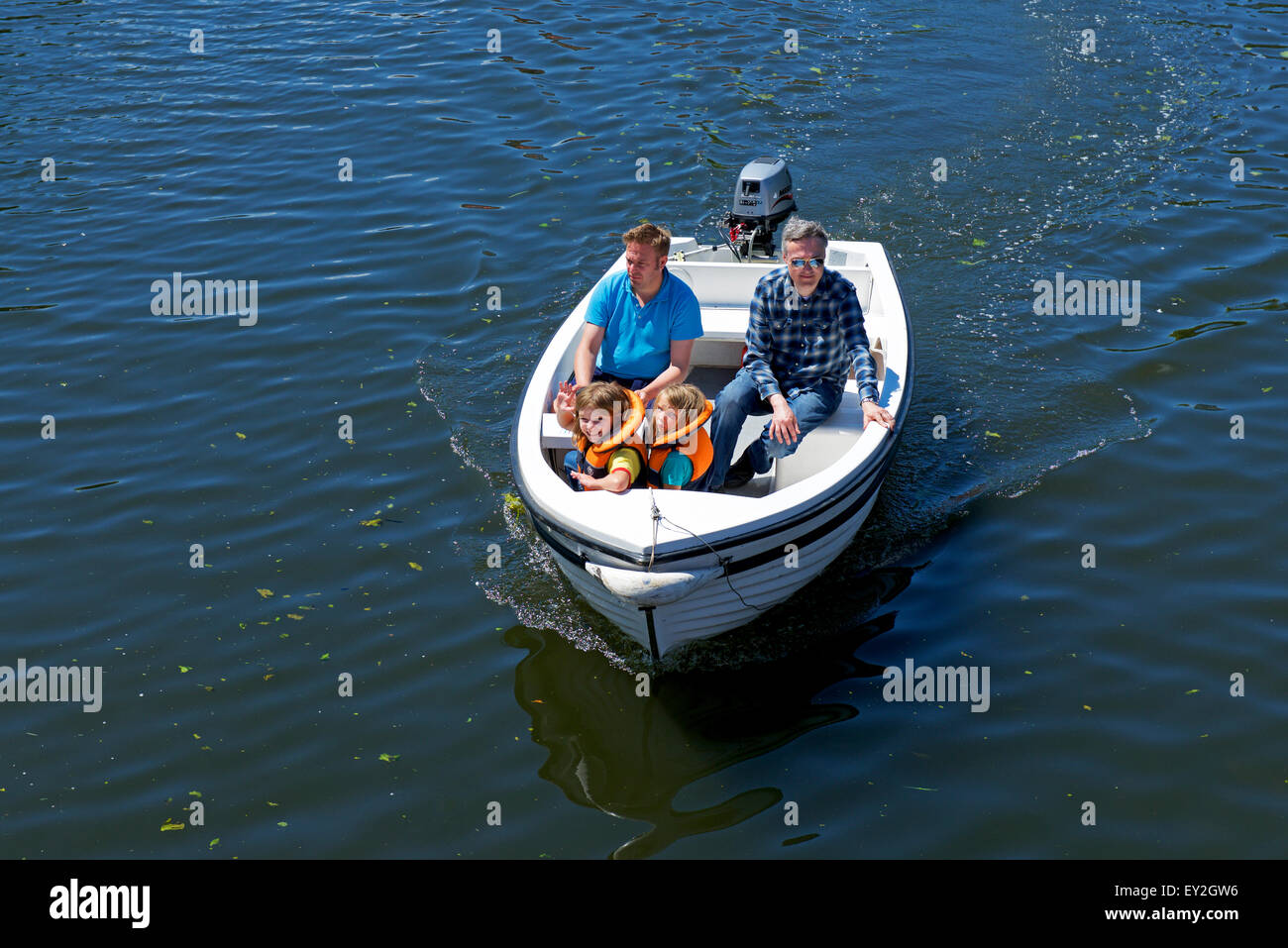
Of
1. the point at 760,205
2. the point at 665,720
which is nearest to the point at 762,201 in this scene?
the point at 760,205

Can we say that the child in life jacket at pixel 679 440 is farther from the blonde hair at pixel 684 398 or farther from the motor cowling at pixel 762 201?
the motor cowling at pixel 762 201

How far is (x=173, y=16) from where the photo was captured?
46.9 ft

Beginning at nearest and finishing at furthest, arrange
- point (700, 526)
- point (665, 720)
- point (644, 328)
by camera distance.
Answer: point (700, 526) < point (665, 720) < point (644, 328)

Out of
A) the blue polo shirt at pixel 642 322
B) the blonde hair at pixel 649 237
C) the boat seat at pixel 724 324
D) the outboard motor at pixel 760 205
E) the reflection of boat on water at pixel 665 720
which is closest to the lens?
the reflection of boat on water at pixel 665 720

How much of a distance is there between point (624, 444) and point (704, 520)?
2.18 feet

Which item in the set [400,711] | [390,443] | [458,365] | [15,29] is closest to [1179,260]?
[458,365]

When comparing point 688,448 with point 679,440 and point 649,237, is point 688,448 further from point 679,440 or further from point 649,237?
point 649,237

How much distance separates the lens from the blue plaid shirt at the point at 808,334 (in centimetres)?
618

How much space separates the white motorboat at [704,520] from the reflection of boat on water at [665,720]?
301mm

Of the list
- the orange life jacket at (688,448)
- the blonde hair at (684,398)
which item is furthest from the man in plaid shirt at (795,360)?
the blonde hair at (684,398)

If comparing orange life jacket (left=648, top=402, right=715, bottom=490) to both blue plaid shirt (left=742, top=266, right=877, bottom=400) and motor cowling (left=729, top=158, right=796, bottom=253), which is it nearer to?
blue plaid shirt (left=742, top=266, right=877, bottom=400)

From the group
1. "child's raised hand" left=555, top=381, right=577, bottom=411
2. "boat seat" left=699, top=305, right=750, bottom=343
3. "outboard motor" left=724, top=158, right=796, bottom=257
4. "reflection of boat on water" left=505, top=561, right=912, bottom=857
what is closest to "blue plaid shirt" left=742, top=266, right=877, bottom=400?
"boat seat" left=699, top=305, right=750, bottom=343

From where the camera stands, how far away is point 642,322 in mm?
6152

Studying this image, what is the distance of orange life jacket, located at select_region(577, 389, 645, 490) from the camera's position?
17.9ft
